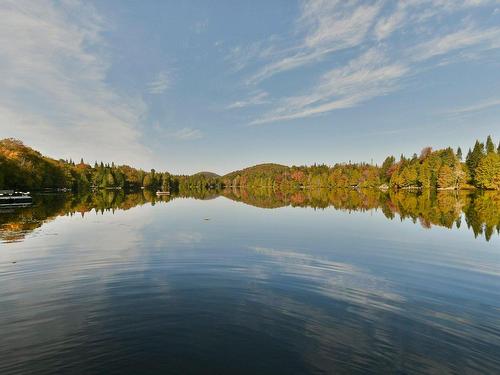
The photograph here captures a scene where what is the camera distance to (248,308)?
48.7 ft

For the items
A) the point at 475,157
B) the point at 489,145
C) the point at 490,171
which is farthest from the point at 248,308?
the point at 489,145

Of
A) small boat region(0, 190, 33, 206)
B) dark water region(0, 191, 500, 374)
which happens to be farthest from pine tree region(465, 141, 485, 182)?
small boat region(0, 190, 33, 206)

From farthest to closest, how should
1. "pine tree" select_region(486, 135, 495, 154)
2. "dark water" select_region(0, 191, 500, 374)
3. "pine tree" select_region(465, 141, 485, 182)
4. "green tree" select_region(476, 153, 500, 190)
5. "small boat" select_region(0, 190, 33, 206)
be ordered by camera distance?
"pine tree" select_region(486, 135, 495, 154) → "pine tree" select_region(465, 141, 485, 182) → "green tree" select_region(476, 153, 500, 190) → "small boat" select_region(0, 190, 33, 206) → "dark water" select_region(0, 191, 500, 374)

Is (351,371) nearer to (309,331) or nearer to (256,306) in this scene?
(309,331)

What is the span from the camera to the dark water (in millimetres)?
10289

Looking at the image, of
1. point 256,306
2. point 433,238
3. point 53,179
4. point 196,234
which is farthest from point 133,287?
point 53,179

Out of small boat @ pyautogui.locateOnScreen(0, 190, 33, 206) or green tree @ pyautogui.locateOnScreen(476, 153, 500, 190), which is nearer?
small boat @ pyautogui.locateOnScreen(0, 190, 33, 206)

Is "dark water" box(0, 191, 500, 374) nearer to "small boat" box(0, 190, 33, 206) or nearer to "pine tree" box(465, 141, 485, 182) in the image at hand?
"small boat" box(0, 190, 33, 206)

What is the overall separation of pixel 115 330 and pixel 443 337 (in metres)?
13.0

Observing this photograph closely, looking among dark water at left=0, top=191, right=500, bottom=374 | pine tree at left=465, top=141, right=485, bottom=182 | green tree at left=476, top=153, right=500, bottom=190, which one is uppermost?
pine tree at left=465, top=141, right=485, bottom=182

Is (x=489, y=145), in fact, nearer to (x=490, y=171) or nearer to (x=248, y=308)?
(x=490, y=171)

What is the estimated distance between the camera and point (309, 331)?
487 inches

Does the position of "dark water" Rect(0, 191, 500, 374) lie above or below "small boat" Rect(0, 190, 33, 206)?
below

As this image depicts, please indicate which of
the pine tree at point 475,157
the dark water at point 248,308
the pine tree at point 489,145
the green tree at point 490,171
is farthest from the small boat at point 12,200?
the pine tree at point 489,145
